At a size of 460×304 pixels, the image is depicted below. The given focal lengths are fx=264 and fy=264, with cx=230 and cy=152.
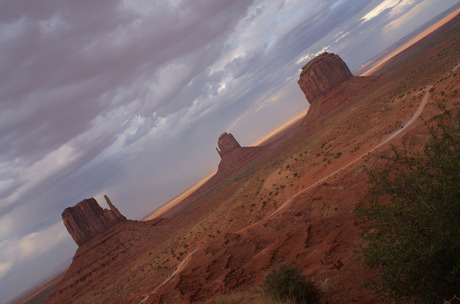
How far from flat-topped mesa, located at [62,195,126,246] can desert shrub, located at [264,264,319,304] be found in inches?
2661

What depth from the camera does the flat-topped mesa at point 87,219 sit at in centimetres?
6328

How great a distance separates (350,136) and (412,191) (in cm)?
2639

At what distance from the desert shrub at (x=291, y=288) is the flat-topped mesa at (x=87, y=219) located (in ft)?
222

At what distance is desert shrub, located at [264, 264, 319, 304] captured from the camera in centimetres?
693

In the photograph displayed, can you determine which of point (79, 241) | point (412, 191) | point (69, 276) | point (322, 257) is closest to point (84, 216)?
point (79, 241)

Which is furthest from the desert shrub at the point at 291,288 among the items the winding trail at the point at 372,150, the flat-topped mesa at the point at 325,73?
Answer: the flat-topped mesa at the point at 325,73

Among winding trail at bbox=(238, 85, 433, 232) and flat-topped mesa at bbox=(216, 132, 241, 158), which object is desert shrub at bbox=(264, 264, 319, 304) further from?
flat-topped mesa at bbox=(216, 132, 241, 158)

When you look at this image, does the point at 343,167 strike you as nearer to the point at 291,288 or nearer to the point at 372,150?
the point at 372,150

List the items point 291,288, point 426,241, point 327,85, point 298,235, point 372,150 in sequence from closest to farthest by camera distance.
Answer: point 426,241 < point 291,288 < point 298,235 < point 372,150 < point 327,85

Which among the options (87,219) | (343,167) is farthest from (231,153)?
(343,167)

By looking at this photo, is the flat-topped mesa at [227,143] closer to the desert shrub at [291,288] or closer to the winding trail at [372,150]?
the winding trail at [372,150]

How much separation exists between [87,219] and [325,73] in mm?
76411

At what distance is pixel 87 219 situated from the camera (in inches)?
2557

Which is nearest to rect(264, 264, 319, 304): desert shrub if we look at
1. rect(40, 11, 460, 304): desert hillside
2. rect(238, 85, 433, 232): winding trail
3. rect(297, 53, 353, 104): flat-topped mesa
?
rect(40, 11, 460, 304): desert hillside
